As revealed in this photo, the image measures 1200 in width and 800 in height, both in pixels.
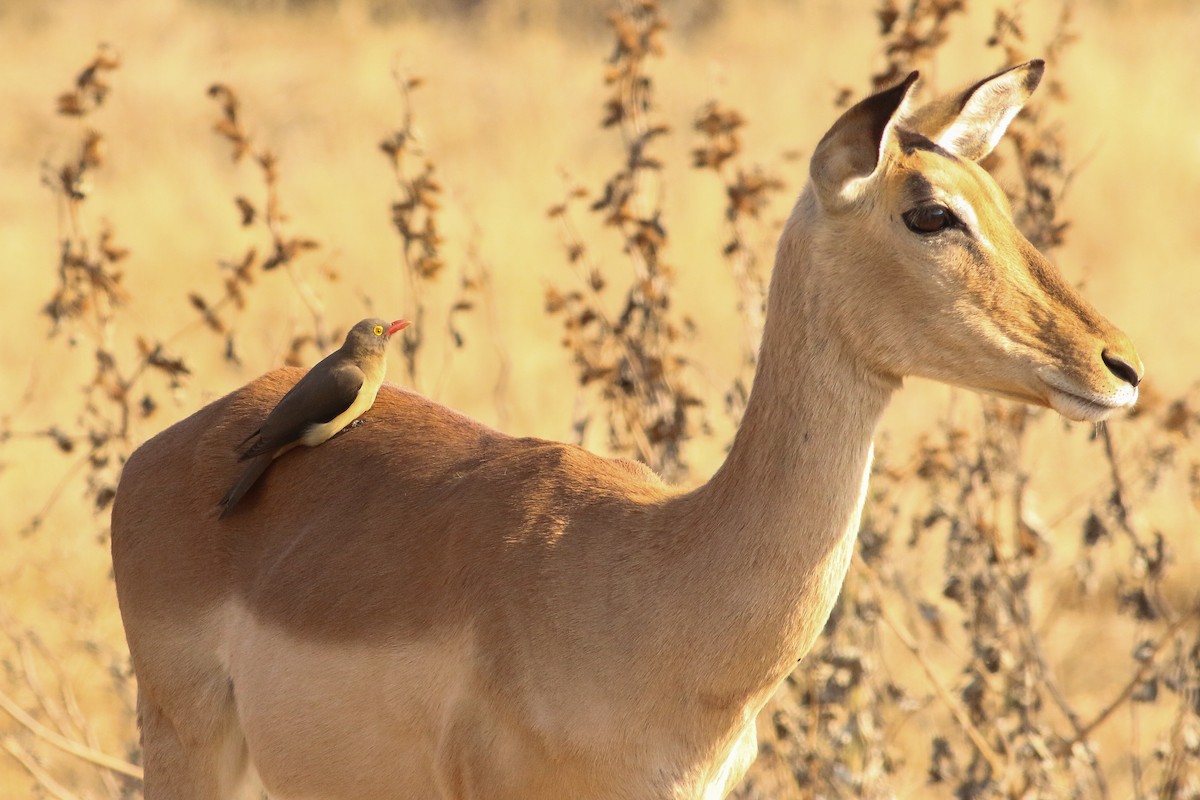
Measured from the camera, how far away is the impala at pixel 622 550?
324cm

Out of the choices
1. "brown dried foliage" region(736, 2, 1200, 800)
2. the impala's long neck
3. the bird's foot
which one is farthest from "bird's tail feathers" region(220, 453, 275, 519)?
"brown dried foliage" region(736, 2, 1200, 800)

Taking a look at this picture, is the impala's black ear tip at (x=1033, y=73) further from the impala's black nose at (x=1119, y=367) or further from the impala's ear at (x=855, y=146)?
the impala's black nose at (x=1119, y=367)

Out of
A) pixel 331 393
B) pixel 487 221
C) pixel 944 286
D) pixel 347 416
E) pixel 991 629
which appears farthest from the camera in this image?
pixel 487 221

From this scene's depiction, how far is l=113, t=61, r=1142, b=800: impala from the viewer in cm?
324

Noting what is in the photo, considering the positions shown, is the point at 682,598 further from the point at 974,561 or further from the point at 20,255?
the point at 20,255

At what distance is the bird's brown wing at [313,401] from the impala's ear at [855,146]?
1318 millimetres

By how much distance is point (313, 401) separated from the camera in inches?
158

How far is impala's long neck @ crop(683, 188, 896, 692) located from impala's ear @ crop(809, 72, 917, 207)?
0.14 metres

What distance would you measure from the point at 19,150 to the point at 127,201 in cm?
340

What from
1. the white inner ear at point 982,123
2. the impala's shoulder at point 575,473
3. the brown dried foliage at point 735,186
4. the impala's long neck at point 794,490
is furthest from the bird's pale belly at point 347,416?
the white inner ear at point 982,123

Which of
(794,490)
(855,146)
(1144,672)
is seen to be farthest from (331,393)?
(1144,672)

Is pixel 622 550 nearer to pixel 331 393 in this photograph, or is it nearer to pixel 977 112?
pixel 331 393

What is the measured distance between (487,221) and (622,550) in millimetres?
10047

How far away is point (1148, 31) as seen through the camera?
58.1ft
